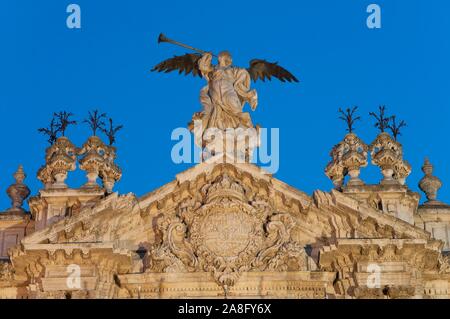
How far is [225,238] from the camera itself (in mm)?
21781

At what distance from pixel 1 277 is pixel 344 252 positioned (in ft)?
26.6

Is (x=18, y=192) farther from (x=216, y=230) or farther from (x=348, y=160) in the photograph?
(x=348, y=160)

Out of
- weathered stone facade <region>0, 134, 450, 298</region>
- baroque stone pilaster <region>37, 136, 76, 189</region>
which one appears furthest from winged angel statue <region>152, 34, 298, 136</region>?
baroque stone pilaster <region>37, 136, 76, 189</region>

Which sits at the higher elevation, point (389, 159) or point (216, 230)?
point (389, 159)

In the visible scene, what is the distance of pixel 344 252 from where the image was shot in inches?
838

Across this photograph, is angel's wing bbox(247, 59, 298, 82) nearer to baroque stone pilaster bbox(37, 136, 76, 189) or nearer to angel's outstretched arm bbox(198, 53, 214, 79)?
angel's outstretched arm bbox(198, 53, 214, 79)

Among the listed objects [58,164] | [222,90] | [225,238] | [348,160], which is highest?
[222,90]

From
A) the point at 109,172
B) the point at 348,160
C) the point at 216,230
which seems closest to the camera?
the point at 216,230

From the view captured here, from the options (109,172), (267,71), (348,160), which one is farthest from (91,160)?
(348,160)

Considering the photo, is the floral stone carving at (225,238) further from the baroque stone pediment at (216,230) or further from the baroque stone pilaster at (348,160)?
the baroque stone pilaster at (348,160)

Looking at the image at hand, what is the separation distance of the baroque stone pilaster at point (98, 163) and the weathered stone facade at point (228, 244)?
618 mm

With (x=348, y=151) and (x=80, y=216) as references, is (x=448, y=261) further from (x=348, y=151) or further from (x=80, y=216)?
(x=80, y=216)

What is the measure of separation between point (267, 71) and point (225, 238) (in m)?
5.96

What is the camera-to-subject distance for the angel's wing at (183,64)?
2544 cm
